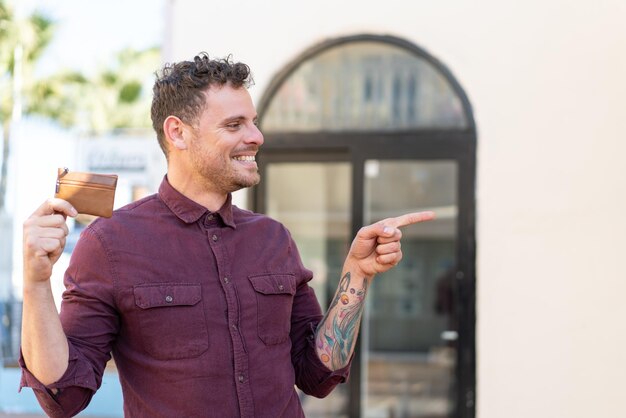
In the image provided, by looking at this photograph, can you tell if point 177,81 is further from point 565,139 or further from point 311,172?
point 311,172

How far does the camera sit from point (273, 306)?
2.44 m

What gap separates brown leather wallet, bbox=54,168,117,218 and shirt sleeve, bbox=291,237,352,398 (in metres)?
0.63

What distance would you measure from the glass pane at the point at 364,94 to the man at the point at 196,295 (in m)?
2.95

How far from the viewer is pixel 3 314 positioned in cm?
658

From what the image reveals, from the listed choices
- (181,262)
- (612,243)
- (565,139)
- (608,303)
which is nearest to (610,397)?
(608,303)

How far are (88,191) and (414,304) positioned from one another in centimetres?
1095

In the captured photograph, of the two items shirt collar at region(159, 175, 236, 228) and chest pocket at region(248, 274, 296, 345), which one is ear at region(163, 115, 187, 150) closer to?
shirt collar at region(159, 175, 236, 228)

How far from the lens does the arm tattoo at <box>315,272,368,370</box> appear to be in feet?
8.36

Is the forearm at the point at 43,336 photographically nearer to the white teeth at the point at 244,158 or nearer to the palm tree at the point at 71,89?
the white teeth at the point at 244,158

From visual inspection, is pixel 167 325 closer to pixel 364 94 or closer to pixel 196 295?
pixel 196 295

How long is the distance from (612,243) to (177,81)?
3.16 m

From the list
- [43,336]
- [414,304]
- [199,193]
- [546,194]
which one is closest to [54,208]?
[43,336]

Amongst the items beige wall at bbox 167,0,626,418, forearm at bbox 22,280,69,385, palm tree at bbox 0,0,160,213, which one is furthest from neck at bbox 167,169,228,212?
palm tree at bbox 0,0,160,213

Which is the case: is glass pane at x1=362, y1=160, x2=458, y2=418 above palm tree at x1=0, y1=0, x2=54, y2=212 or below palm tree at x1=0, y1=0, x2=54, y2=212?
below
